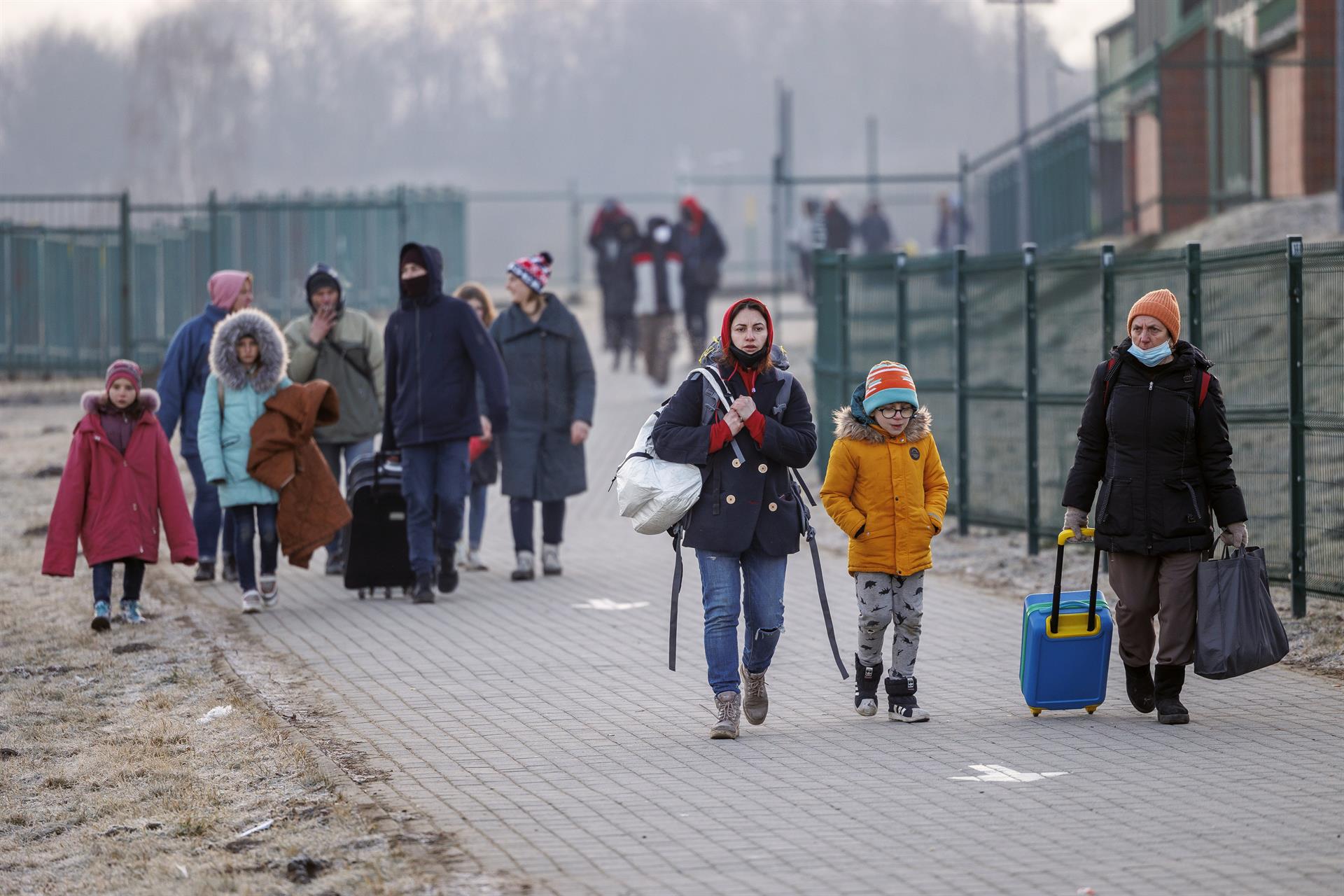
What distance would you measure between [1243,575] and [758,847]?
98.7 inches

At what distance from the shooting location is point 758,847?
5.94 metres

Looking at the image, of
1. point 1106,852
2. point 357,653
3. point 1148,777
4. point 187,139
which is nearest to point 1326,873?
point 1106,852

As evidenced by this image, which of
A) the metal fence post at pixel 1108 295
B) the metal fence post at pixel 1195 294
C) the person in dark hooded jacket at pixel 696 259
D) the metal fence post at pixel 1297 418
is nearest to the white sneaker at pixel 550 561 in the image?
the metal fence post at pixel 1108 295

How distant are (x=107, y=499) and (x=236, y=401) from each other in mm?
912

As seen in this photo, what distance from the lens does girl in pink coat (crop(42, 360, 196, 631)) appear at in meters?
10.3

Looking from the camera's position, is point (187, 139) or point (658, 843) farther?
point (187, 139)

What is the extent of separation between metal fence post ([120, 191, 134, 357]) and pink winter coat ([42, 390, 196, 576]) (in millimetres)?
15359

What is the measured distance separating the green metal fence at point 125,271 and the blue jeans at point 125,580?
14932 mm

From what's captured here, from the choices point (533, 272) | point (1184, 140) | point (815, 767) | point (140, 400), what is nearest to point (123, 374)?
point (140, 400)

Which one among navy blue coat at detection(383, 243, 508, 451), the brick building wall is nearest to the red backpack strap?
navy blue coat at detection(383, 243, 508, 451)

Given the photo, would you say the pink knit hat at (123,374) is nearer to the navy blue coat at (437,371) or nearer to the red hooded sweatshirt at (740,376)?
the navy blue coat at (437,371)

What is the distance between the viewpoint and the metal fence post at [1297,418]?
9.60m

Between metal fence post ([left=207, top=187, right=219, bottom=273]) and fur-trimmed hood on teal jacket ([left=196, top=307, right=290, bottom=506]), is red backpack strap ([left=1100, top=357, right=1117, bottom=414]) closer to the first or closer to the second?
fur-trimmed hood on teal jacket ([left=196, top=307, right=290, bottom=506])

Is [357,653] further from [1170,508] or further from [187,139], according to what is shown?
[187,139]
